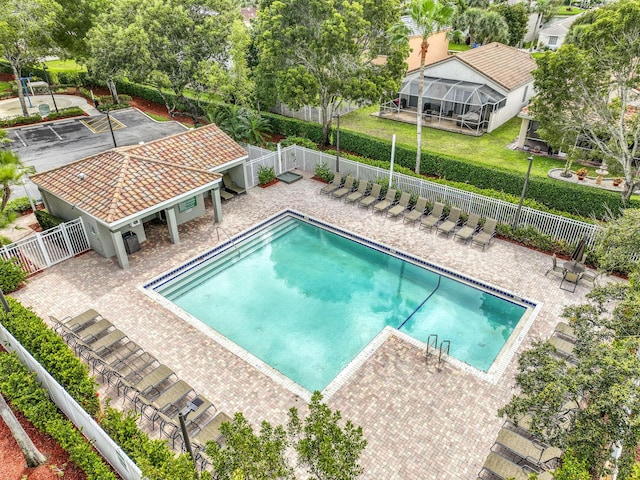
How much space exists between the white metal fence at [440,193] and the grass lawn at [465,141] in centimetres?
732

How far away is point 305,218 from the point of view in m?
22.5

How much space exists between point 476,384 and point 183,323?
9.97 meters

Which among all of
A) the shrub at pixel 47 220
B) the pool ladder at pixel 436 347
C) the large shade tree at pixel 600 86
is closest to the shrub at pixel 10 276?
the shrub at pixel 47 220

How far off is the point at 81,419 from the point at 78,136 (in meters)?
29.2

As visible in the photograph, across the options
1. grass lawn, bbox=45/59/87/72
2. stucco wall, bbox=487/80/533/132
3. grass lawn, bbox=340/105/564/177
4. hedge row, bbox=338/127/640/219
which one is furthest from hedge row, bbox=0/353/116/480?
grass lawn, bbox=45/59/87/72

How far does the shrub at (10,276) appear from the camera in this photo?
1625 cm

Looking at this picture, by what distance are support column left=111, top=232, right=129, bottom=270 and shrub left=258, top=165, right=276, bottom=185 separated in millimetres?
9204

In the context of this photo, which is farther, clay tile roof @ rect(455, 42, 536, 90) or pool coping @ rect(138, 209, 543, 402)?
clay tile roof @ rect(455, 42, 536, 90)

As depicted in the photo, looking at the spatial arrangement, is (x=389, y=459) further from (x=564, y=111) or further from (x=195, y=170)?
(x=564, y=111)

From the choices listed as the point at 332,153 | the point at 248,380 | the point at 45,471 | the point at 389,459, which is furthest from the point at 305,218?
the point at 45,471

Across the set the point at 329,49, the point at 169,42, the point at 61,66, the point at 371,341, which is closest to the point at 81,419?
the point at 371,341

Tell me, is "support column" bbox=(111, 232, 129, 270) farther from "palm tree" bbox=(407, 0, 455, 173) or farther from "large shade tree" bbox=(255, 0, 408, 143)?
"palm tree" bbox=(407, 0, 455, 173)

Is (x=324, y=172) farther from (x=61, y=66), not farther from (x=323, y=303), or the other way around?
(x=61, y=66)

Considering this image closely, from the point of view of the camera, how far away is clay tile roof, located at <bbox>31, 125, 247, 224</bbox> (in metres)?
17.6
